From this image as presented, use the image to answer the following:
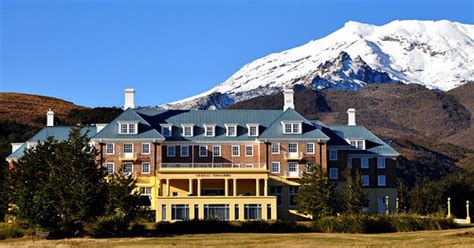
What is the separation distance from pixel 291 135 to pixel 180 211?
1418 cm

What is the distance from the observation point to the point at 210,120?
82938mm

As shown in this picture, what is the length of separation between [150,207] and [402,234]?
25047mm

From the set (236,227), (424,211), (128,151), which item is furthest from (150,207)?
(424,211)

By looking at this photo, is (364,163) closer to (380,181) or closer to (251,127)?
(380,181)

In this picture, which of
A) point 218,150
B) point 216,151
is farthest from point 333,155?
point 216,151

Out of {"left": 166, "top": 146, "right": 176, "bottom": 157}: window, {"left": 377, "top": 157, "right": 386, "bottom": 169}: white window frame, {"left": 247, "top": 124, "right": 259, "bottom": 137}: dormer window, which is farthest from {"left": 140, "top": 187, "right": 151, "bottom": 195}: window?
{"left": 377, "top": 157, "right": 386, "bottom": 169}: white window frame

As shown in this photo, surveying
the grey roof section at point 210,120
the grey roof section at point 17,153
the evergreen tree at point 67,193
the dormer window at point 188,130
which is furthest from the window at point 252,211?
the grey roof section at point 17,153

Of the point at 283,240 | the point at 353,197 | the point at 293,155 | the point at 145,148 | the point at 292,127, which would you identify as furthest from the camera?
the point at 292,127

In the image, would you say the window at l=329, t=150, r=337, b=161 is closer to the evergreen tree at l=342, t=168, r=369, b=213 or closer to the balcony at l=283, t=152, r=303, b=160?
the balcony at l=283, t=152, r=303, b=160

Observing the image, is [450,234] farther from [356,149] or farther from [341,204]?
[356,149]

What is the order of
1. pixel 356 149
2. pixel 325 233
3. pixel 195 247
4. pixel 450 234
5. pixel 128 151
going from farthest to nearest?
pixel 356 149 → pixel 128 151 → pixel 325 233 → pixel 450 234 → pixel 195 247

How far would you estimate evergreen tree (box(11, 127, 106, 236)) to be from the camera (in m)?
56.3

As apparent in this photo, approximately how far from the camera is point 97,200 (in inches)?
2269

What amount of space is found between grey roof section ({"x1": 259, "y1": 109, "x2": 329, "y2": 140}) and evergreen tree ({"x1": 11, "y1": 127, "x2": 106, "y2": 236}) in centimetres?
2245
